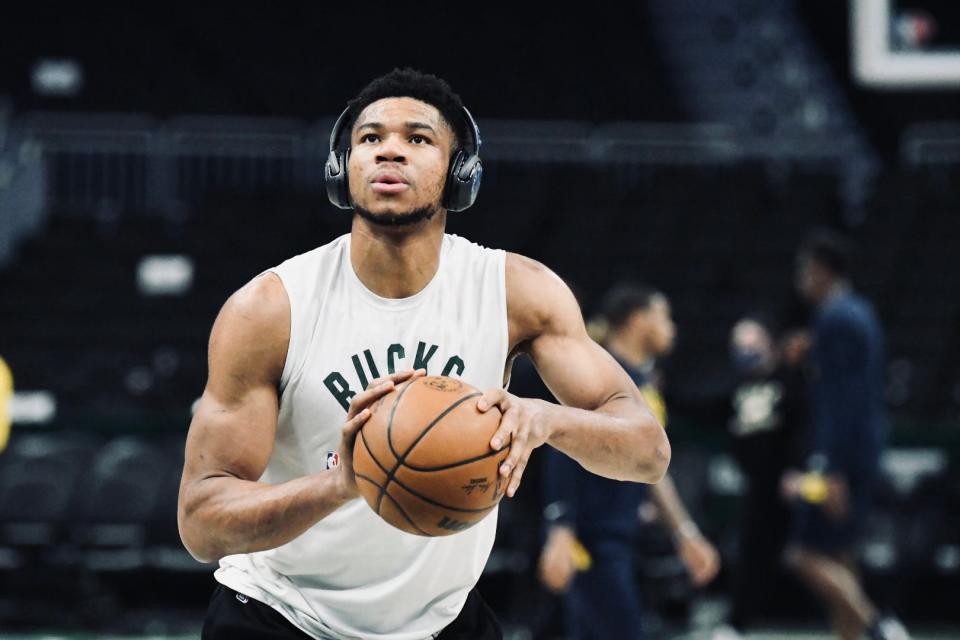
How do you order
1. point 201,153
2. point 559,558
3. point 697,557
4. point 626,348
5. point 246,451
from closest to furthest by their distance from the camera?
point 246,451, point 559,558, point 697,557, point 626,348, point 201,153

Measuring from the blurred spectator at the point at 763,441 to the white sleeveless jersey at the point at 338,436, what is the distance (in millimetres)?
5619

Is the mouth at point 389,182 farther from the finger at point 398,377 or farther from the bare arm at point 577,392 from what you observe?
the finger at point 398,377

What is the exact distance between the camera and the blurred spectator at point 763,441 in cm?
882

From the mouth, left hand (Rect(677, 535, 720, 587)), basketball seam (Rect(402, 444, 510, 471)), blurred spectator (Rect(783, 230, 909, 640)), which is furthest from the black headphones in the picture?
blurred spectator (Rect(783, 230, 909, 640))

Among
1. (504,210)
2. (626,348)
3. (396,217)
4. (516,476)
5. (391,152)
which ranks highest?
(391,152)

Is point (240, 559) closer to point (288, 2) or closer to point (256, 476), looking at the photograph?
point (256, 476)

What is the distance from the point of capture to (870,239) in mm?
12203

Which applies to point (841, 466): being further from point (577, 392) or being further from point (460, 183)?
point (460, 183)

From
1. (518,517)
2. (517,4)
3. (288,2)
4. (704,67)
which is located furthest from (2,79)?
(518,517)

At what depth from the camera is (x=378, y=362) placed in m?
3.33

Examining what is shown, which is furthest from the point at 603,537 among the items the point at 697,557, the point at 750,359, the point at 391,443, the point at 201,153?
the point at 201,153

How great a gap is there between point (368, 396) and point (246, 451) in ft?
1.51

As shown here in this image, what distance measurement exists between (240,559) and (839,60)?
1353 centimetres

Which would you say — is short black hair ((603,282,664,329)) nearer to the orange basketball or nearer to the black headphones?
the black headphones
